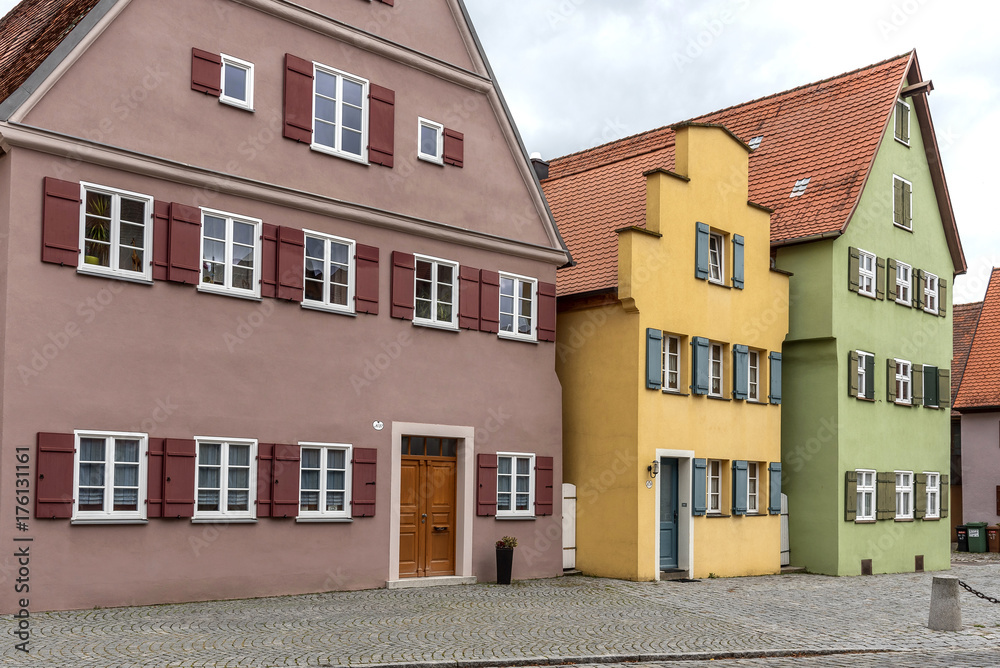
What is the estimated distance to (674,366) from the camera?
2286cm

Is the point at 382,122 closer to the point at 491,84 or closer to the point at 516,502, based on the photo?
the point at 491,84

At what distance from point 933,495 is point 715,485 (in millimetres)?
8929

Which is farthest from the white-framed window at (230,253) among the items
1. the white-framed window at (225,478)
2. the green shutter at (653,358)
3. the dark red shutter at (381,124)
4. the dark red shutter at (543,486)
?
the green shutter at (653,358)

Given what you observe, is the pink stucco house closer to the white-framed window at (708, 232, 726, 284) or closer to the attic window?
the white-framed window at (708, 232, 726, 284)

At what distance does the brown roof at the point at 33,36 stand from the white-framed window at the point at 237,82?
209cm

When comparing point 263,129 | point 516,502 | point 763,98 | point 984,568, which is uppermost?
point 763,98

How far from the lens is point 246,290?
17.2 meters

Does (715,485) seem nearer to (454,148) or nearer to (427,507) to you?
(427,507)

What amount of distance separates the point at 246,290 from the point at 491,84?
6.76 m

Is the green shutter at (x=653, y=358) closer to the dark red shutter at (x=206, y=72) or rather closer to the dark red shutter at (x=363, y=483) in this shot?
the dark red shutter at (x=363, y=483)

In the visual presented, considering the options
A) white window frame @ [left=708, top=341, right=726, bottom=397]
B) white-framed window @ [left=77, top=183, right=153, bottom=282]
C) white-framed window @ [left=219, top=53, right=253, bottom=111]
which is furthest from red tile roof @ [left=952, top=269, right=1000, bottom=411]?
white-framed window @ [left=77, top=183, right=153, bottom=282]

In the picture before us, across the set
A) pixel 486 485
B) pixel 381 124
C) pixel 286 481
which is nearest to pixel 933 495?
pixel 486 485

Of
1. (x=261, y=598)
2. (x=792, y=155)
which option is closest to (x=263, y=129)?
(x=261, y=598)

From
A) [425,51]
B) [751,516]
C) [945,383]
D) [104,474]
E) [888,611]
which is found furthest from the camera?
[945,383]
